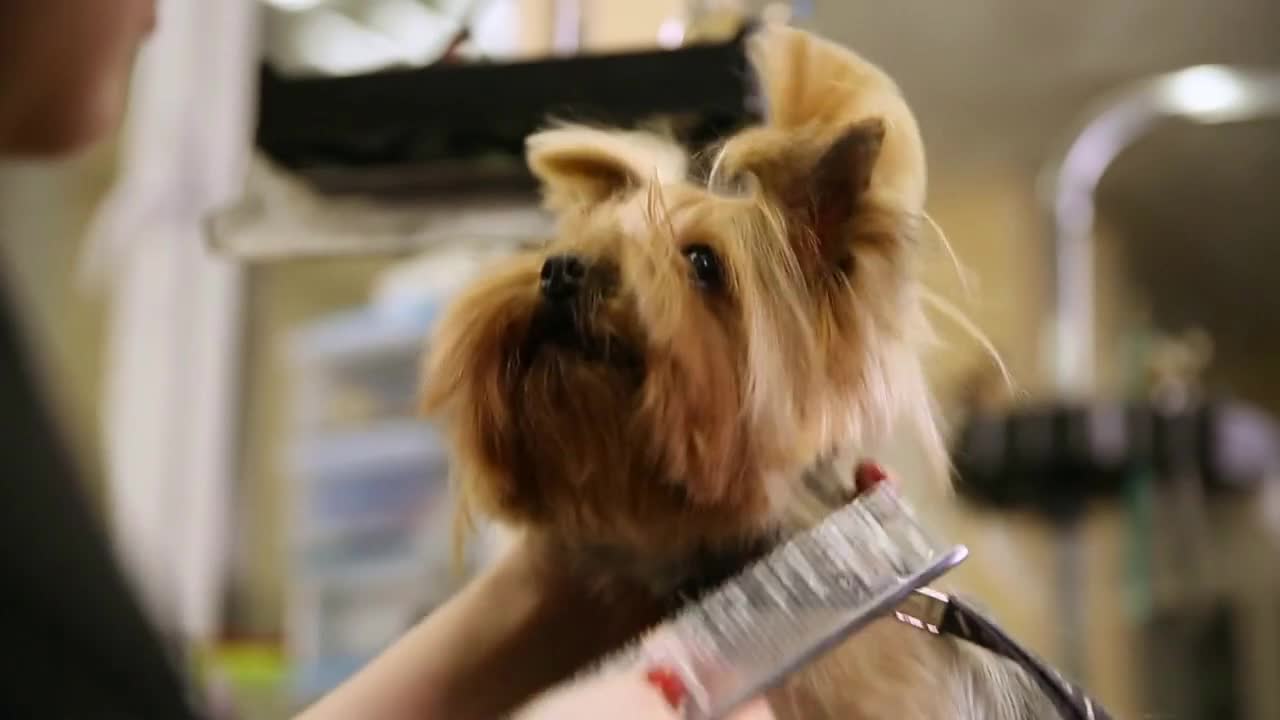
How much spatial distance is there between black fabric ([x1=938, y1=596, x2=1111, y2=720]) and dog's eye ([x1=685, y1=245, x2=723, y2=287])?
234 mm

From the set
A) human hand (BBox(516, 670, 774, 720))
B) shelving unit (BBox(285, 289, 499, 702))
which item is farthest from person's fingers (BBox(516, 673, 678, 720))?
shelving unit (BBox(285, 289, 499, 702))

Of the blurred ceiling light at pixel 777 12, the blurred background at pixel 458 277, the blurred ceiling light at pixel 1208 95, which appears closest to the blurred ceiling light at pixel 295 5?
the blurred background at pixel 458 277

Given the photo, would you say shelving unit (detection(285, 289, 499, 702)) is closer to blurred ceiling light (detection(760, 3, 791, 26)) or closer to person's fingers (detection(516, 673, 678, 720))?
blurred ceiling light (detection(760, 3, 791, 26))

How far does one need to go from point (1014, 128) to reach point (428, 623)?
2294mm

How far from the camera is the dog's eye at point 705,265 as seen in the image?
0.89 meters

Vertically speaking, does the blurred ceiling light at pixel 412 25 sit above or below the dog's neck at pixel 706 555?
above

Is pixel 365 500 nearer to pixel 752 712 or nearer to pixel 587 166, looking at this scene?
pixel 587 166

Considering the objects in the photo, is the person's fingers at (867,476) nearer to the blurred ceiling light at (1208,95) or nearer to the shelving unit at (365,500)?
the shelving unit at (365,500)

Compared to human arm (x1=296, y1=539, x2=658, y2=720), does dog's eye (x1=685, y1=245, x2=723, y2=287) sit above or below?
above

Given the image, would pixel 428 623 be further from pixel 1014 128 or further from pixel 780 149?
pixel 1014 128

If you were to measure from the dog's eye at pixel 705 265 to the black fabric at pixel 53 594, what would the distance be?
0.57 metres

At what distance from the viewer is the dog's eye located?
0.89 meters

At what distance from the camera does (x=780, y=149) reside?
879 mm

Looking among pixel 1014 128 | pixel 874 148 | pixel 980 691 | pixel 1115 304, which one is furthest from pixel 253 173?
pixel 1115 304
